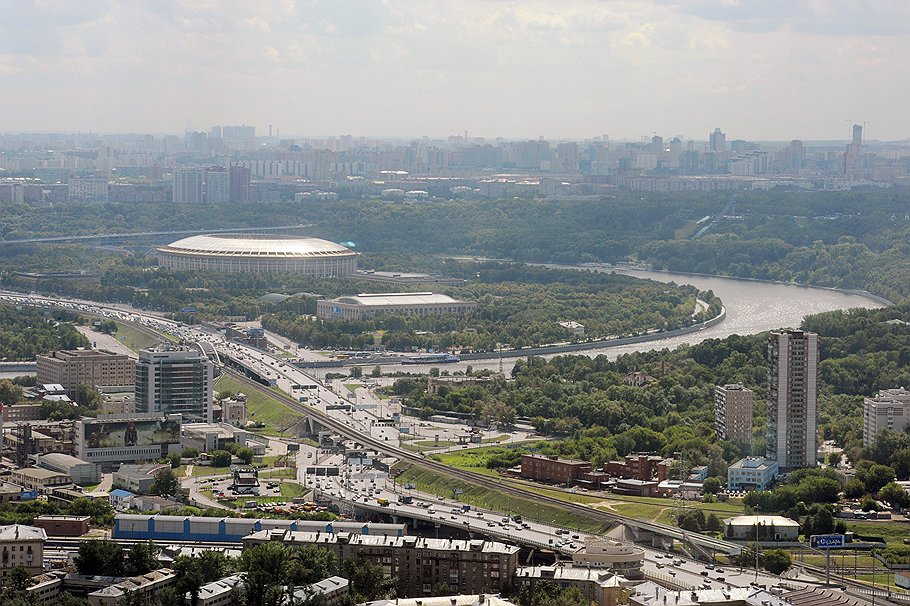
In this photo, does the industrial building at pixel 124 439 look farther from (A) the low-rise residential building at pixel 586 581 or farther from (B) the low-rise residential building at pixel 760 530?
(A) the low-rise residential building at pixel 586 581

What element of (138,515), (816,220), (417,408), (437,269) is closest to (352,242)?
(437,269)

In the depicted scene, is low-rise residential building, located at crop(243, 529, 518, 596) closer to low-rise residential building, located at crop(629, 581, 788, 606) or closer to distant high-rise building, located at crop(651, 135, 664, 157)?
low-rise residential building, located at crop(629, 581, 788, 606)

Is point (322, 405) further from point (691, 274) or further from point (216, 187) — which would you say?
point (216, 187)

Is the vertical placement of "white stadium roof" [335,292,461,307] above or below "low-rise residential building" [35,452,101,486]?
above

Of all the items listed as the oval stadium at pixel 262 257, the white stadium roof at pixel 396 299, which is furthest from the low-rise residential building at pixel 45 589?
the oval stadium at pixel 262 257

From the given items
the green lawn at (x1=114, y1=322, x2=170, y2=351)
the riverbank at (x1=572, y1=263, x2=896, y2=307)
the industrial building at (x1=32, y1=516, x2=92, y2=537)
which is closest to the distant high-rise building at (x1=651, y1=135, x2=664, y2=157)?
the riverbank at (x1=572, y1=263, x2=896, y2=307)
